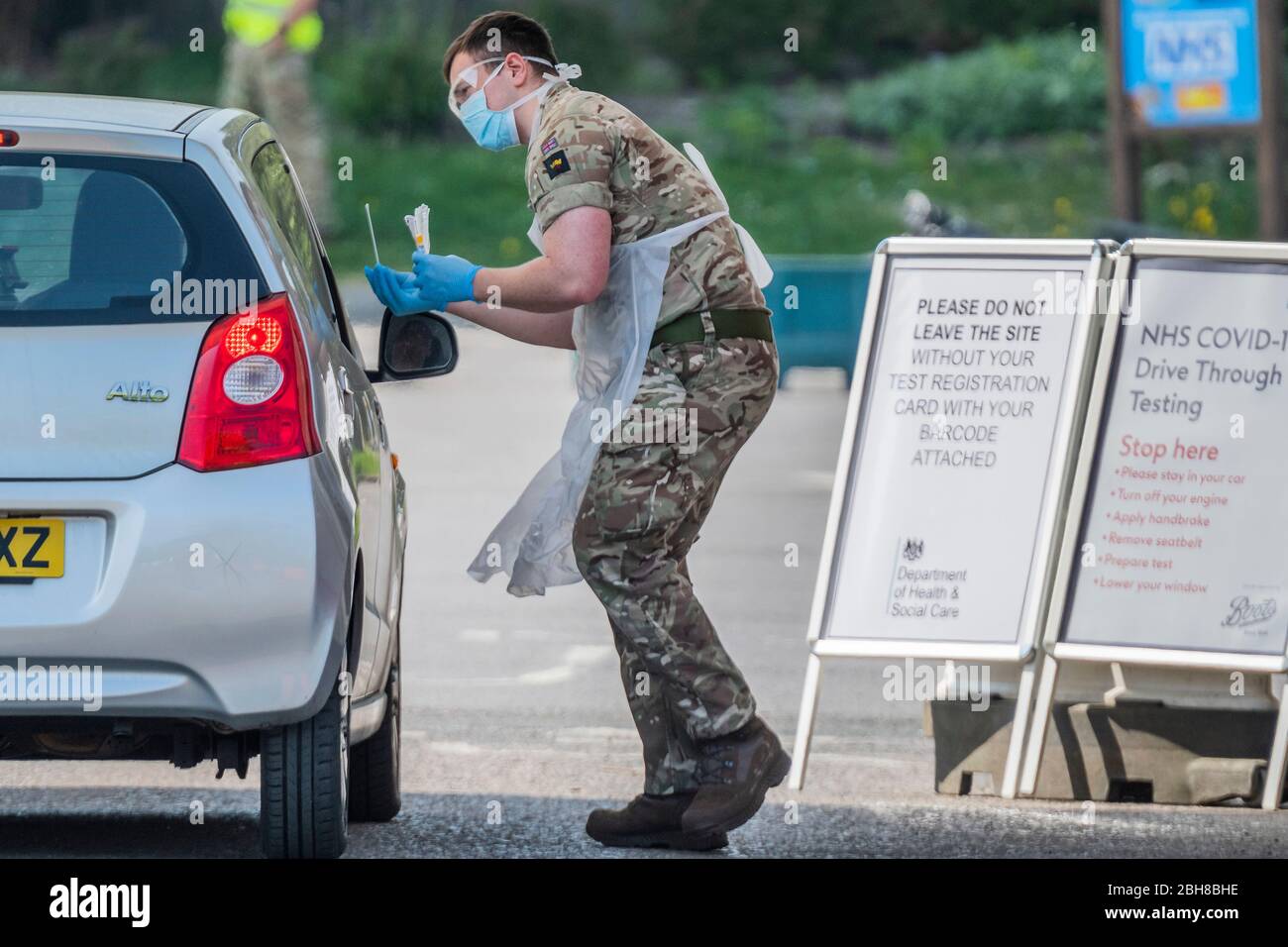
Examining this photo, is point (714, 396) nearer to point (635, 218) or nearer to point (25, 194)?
point (635, 218)

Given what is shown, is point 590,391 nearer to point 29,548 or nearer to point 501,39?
point 501,39

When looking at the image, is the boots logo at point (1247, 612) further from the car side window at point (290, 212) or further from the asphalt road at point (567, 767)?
the car side window at point (290, 212)

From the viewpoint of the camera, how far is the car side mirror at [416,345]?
5.58 metres

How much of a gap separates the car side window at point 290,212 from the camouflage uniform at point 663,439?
0.54m

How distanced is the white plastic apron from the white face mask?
24 cm

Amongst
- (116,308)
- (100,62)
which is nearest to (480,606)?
(116,308)

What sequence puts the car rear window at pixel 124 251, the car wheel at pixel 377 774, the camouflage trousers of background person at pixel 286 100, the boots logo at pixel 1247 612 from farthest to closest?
the camouflage trousers of background person at pixel 286 100 → the boots logo at pixel 1247 612 → the car wheel at pixel 377 774 → the car rear window at pixel 124 251

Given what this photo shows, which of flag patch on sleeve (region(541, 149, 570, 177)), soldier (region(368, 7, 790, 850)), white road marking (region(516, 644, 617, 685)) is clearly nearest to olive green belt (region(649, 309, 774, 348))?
soldier (region(368, 7, 790, 850))

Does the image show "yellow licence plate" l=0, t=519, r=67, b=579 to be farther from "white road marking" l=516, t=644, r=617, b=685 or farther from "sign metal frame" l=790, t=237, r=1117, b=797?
"white road marking" l=516, t=644, r=617, b=685

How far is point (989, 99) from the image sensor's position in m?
31.4

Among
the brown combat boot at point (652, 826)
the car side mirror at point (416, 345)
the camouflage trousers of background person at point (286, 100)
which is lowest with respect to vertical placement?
the brown combat boot at point (652, 826)

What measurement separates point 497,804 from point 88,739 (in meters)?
1.49

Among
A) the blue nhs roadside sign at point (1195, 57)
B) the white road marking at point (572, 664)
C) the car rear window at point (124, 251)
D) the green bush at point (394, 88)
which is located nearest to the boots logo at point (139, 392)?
the car rear window at point (124, 251)

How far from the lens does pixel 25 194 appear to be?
4848 millimetres
